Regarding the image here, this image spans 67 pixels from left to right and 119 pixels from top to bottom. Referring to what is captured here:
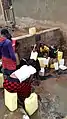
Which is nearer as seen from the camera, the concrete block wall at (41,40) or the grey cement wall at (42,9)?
the concrete block wall at (41,40)

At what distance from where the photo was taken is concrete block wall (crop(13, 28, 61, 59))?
19.0ft

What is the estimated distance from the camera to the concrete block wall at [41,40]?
19.0ft

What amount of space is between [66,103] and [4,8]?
458 centimetres

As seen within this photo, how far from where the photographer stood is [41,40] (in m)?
6.29

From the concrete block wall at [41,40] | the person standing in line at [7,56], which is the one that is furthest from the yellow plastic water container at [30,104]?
the concrete block wall at [41,40]

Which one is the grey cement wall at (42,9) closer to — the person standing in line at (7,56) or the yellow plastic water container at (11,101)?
the person standing in line at (7,56)

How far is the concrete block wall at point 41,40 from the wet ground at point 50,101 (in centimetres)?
102

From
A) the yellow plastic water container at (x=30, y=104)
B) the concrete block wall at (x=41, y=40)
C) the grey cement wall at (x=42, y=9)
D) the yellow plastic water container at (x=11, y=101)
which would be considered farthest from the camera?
the grey cement wall at (x=42, y=9)

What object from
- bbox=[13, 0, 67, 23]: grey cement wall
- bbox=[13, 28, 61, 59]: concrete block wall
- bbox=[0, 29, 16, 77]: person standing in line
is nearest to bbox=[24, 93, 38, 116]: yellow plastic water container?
bbox=[0, 29, 16, 77]: person standing in line

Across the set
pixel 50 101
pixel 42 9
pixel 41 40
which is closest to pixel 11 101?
pixel 50 101

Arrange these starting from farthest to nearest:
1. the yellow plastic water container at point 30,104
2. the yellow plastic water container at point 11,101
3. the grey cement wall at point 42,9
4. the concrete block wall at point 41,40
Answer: the grey cement wall at point 42,9 < the concrete block wall at point 41,40 < the yellow plastic water container at point 30,104 < the yellow plastic water container at point 11,101

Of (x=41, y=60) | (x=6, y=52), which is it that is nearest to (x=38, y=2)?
(x=41, y=60)

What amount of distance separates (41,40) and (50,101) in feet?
7.42

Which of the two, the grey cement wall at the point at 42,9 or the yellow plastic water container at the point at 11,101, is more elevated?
the grey cement wall at the point at 42,9
